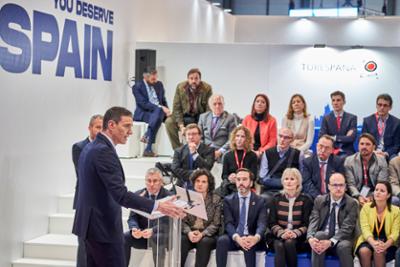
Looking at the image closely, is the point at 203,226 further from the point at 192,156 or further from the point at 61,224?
the point at 61,224

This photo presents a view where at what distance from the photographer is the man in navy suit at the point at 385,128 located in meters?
8.01

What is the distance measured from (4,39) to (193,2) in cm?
730

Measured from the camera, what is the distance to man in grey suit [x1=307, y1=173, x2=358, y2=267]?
662 centimetres

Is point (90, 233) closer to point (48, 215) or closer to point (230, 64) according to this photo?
point (48, 215)

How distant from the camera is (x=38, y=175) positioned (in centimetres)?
729

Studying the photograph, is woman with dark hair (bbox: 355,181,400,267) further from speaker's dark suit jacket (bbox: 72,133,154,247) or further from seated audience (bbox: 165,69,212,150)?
speaker's dark suit jacket (bbox: 72,133,154,247)

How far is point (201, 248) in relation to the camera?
678 cm

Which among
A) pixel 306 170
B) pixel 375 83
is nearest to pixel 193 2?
pixel 375 83

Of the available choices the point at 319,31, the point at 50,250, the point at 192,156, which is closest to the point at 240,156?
the point at 192,156

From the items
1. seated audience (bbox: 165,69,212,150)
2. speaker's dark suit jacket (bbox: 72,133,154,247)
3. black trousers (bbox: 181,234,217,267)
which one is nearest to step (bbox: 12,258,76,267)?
black trousers (bbox: 181,234,217,267)

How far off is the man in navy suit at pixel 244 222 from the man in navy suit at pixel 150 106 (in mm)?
2545

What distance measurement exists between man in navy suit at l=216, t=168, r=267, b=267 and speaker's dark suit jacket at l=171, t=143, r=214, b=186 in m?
0.67

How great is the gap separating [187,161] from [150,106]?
1922 mm

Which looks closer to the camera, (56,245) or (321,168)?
(56,245)
